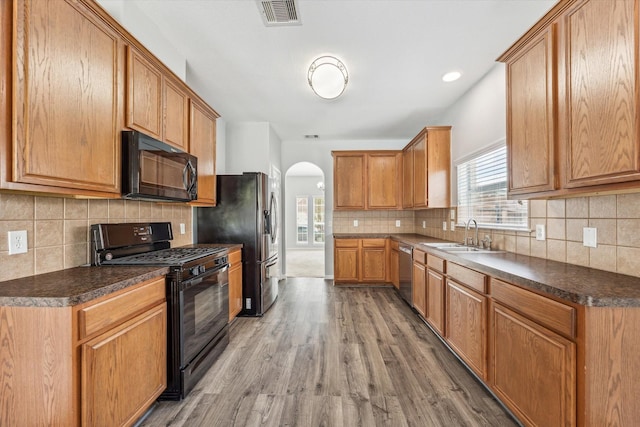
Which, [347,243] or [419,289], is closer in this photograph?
[419,289]

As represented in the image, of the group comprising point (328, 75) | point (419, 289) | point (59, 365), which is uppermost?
point (328, 75)

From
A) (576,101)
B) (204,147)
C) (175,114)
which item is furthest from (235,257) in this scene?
(576,101)

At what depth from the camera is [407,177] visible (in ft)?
15.2

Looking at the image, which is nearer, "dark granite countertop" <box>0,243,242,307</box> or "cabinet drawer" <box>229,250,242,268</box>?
"dark granite countertop" <box>0,243,242,307</box>

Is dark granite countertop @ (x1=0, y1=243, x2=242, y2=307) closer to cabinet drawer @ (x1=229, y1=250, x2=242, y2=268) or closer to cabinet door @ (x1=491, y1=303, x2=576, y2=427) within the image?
cabinet drawer @ (x1=229, y1=250, x2=242, y2=268)

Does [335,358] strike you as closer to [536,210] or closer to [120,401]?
[120,401]

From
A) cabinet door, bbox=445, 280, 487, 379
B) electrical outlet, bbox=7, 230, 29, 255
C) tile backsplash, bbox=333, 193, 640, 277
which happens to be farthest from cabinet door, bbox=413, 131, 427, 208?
electrical outlet, bbox=7, 230, 29, 255

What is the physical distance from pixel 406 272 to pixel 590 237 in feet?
7.06

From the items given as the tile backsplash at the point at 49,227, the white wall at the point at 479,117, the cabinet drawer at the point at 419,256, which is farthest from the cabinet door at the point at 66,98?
the white wall at the point at 479,117

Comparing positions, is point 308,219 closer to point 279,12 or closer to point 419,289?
point 419,289

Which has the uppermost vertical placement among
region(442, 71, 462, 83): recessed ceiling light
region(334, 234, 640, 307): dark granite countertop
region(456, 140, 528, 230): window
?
region(442, 71, 462, 83): recessed ceiling light

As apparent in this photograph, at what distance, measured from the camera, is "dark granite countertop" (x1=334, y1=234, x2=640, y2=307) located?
1.15 metres

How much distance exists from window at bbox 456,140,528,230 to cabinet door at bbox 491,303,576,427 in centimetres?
104

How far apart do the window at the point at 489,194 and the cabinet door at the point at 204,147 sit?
286 cm
